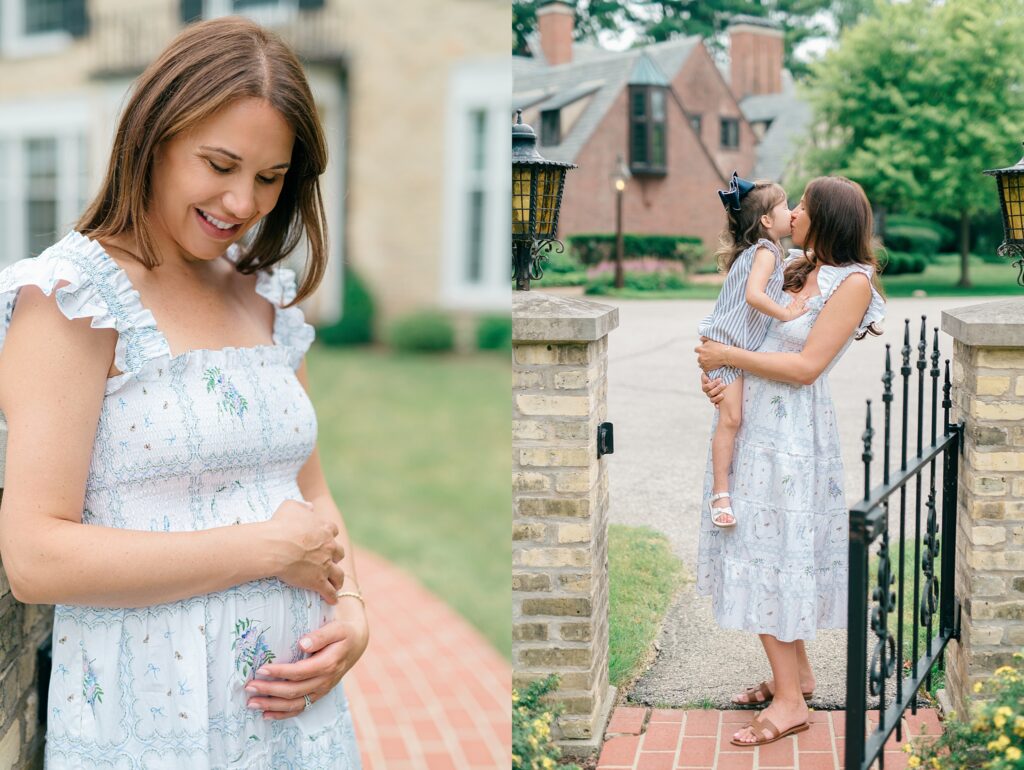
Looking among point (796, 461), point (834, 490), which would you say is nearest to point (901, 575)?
point (834, 490)

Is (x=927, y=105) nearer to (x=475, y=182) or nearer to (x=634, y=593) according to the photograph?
(x=634, y=593)

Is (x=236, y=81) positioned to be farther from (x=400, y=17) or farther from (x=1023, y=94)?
(x=400, y=17)

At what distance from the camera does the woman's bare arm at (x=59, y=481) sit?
1410 millimetres

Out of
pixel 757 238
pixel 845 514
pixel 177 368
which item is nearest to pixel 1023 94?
pixel 757 238

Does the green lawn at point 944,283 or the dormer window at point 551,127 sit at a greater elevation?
the dormer window at point 551,127

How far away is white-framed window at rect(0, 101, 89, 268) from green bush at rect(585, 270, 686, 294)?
656 inches

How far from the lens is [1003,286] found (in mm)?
2473

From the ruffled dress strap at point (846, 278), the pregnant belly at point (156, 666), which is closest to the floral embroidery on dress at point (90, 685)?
the pregnant belly at point (156, 666)

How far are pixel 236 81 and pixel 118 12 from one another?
18395mm

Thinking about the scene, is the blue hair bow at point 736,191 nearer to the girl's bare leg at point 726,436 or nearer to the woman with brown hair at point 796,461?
the woman with brown hair at point 796,461

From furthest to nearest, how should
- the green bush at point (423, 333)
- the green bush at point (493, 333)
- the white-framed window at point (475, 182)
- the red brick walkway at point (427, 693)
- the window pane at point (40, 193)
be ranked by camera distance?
the window pane at point (40, 193) < the white-framed window at point (475, 182) < the green bush at point (493, 333) < the green bush at point (423, 333) < the red brick walkway at point (427, 693)

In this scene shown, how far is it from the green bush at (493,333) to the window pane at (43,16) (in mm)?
9107

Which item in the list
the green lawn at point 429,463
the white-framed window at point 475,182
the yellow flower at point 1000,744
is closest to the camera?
the yellow flower at point 1000,744

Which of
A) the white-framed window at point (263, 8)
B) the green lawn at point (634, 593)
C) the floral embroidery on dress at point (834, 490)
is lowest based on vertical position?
the green lawn at point (634, 593)
